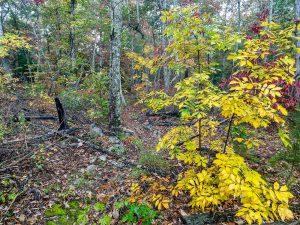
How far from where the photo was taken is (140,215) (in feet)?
11.5

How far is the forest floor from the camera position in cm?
373

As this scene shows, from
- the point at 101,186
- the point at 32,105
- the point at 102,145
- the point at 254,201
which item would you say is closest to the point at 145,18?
the point at 32,105

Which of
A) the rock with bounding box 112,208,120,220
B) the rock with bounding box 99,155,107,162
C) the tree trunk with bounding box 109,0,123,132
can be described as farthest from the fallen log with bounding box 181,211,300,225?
the tree trunk with bounding box 109,0,123,132

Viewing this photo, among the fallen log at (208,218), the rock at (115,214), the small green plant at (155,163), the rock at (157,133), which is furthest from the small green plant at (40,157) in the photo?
the rock at (157,133)

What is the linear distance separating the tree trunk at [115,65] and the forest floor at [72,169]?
531mm

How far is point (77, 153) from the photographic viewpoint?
5.54 meters

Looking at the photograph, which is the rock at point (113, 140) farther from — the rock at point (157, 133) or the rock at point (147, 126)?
the rock at point (147, 126)

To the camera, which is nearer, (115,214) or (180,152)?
(180,152)

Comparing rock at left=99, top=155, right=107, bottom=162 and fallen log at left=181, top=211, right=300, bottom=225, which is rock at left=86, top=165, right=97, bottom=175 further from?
fallen log at left=181, top=211, right=300, bottom=225

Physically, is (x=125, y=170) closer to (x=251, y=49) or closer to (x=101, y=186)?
(x=101, y=186)

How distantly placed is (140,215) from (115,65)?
14.9ft

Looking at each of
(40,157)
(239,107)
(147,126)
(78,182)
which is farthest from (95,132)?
(239,107)

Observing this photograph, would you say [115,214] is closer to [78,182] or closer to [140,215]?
[140,215]

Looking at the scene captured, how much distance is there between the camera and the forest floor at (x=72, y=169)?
12.2ft
